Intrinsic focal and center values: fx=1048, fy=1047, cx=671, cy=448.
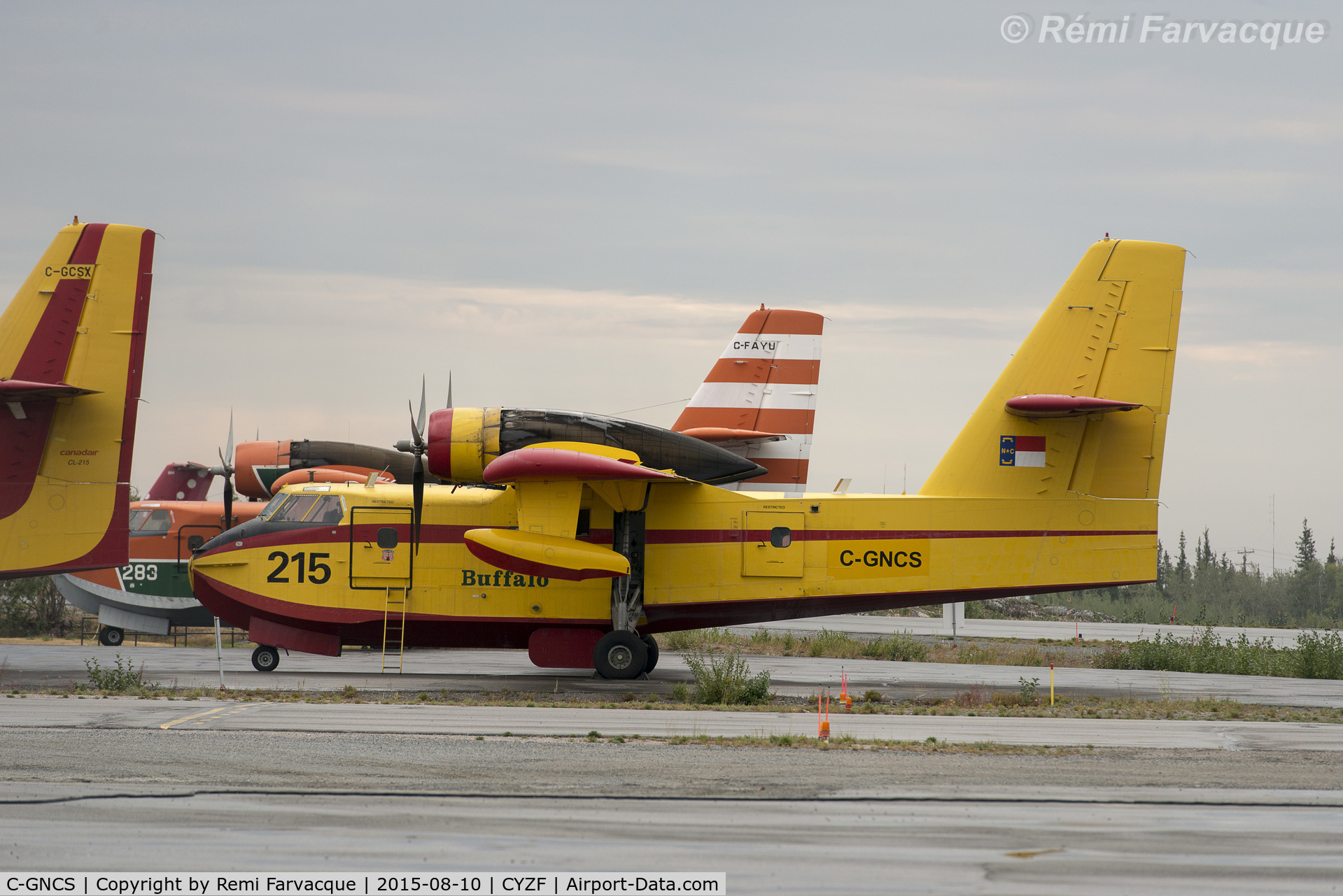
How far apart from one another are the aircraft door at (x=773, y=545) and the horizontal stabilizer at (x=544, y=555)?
2577 mm

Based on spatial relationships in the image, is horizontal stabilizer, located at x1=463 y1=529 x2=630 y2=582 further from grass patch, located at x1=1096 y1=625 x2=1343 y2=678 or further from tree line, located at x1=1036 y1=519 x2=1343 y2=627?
tree line, located at x1=1036 y1=519 x2=1343 y2=627

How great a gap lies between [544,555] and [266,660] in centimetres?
688

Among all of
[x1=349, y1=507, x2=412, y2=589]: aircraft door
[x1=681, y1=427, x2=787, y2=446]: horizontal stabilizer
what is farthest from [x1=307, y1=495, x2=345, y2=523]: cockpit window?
[x1=681, y1=427, x2=787, y2=446]: horizontal stabilizer

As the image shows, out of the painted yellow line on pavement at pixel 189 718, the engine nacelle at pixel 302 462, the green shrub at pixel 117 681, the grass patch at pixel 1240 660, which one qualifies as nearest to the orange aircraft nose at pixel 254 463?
the engine nacelle at pixel 302 462

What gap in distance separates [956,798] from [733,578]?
996cm

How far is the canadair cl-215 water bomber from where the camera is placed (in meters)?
19.0

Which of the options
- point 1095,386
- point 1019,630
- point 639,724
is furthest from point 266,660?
point 1019,630

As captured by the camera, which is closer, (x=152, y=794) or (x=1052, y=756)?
(x=152, y=794)

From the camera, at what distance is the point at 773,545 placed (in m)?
19.9

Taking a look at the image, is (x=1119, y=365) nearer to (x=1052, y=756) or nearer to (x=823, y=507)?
(x=823, y=507)

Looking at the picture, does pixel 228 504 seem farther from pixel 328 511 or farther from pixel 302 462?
pixel 328 511

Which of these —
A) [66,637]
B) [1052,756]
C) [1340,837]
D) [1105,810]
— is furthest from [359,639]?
[66,637]

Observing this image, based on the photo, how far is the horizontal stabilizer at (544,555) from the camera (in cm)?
1831

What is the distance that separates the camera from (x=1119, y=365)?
19.2 meters
